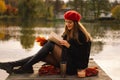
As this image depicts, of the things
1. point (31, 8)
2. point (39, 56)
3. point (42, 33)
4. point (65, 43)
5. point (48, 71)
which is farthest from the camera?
point (31, 8)

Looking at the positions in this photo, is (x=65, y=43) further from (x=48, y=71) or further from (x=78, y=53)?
(x=48, y=71)

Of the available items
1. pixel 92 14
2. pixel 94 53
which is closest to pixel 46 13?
pixel 92 14

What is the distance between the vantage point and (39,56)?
6680 millimetres

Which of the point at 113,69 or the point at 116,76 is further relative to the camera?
the point at 113,69

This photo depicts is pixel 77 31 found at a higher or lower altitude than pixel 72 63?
higher

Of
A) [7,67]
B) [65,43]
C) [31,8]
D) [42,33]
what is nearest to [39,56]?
[65,43]

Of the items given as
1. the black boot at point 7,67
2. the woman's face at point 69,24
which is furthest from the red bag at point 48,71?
the woman's face at point 69,24

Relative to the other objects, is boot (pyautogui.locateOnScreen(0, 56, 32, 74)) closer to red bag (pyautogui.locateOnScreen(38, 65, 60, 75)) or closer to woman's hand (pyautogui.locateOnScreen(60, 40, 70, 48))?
red bag (pyautogui.locateOnScreen(38, 65, 60, 75))

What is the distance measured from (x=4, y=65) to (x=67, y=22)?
4.16 ft

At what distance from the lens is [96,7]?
7444 cm

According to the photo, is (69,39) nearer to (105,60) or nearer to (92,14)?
(105,60)

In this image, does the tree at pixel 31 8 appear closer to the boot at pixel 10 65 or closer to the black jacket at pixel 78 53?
the boot at pixel 10 65

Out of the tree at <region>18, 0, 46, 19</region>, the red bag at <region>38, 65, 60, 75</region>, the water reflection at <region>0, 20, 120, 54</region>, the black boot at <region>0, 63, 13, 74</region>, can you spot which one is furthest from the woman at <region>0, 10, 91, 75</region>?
the tree at <region>18, 0, 46, 19</region>

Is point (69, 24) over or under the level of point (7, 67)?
over
